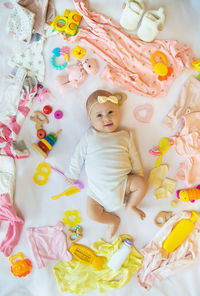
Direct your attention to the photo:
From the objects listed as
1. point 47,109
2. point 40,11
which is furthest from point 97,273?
point 40,11

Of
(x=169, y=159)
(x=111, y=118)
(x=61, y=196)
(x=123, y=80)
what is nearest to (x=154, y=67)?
(x=123, y=80)

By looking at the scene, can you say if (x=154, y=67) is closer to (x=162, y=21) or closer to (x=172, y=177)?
(x=162, y=21)

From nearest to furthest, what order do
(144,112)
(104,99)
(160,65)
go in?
(104,99) < (160,65) < (144,112)

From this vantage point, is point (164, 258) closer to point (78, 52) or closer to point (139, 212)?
point (139, 212)

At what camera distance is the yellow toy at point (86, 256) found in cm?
164

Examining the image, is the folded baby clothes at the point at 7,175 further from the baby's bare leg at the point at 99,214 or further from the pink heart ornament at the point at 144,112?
the pink heart ornament at the point at 144,112

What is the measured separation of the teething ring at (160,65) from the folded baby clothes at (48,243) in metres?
1.12

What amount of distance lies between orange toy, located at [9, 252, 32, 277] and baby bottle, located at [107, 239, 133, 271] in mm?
528

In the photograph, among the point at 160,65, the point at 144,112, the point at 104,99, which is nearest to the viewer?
the point at 104,99

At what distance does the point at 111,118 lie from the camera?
1.49 meters

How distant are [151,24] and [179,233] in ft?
4.26

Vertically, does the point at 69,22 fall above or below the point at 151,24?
below

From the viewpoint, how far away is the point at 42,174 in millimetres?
1631

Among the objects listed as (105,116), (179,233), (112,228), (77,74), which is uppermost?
(77,74)
